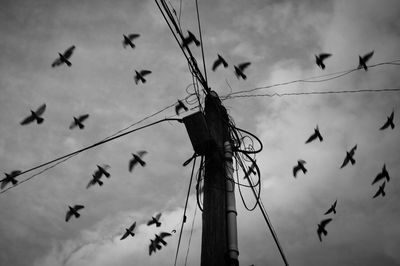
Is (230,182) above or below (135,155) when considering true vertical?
below

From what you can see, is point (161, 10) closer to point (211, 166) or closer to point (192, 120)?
point (192, 120)

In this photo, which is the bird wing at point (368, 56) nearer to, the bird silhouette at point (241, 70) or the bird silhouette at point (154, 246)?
the bird silhouette at point (241, 70)

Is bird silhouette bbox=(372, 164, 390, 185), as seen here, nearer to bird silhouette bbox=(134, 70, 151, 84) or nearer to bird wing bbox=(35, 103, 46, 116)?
bird silhouette bbox=(134, 70, 151, 84)

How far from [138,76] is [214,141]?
643 cm

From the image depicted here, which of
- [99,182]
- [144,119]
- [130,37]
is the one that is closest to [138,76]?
[130,37]

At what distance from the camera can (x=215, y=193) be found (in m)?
3.43

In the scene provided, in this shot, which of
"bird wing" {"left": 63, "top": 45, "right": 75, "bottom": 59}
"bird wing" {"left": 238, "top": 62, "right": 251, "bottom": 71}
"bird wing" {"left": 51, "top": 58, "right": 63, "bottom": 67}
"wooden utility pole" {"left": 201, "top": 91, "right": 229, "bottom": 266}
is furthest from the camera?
"bird wing" {"left": 63, "top": 45, "right": 75, "bottom": 59}

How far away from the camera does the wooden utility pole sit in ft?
9.85

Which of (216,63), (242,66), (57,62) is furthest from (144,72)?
(242,66)

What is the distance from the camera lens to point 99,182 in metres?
8.14

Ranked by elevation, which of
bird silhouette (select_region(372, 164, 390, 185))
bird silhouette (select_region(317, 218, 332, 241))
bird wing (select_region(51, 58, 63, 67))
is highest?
bird wing (select_region(51, 58, 63, 67))

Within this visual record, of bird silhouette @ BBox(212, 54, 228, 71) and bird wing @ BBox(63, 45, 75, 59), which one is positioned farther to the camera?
bird wing @ BBox(63, 45, 75, 59)

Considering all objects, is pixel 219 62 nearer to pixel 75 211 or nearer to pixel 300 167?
pixel 300 167

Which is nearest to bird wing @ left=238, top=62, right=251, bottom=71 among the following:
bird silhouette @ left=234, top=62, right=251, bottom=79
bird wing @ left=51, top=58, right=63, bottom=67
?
bird silhouette @ left=234, top=62, right=251, bottom=79
